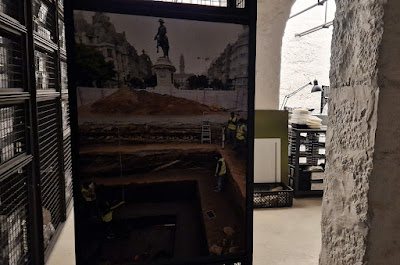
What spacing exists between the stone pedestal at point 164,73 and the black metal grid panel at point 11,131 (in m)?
0.86

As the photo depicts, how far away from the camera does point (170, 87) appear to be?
1140 millimetres

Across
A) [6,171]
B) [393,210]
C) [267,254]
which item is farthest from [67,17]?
[267,254]

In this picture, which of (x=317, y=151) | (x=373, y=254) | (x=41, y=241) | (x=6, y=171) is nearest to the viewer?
(x=373, y=254)

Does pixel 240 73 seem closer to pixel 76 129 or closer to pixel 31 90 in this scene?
pixel 76 129

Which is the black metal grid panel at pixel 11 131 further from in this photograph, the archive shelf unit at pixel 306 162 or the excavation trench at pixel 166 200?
the archive shelf unit at pixel 306 162

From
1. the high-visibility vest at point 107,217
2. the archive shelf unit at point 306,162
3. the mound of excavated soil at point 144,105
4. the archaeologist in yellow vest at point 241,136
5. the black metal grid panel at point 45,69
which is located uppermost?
the black metal grid panel at point 45,69

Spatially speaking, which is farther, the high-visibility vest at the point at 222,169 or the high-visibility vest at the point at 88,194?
the high-visibility vest at the point at 222,169

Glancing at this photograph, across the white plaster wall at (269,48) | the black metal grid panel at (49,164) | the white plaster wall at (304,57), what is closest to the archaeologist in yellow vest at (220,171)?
the black metal grid panel at (49,164)

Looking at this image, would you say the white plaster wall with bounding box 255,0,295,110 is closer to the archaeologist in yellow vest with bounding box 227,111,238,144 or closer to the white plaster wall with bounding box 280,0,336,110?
the archaeologist in yellow vest with bounding box 227,111,238,144

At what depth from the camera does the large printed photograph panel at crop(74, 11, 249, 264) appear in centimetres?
108

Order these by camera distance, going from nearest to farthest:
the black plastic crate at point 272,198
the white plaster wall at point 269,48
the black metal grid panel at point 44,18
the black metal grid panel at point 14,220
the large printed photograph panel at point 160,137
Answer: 1. the large printed photograph panel at point 160,137
2. the black metal grid panel at point 14,220
3. the black metal grid panel at point 44,18
4. the black plastic crate at point 272,198
5. the white plaster wall at point 269,48

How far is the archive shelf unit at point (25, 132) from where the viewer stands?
4.88 ft

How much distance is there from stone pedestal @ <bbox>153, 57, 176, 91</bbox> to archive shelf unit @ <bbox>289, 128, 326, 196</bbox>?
2717 mm

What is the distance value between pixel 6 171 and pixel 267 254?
179 cm
